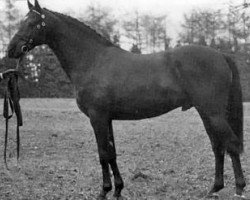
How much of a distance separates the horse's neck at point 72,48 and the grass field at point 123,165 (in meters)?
1.81

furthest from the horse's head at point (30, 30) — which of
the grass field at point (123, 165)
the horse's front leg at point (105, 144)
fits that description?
the grass field at point (123, 165)

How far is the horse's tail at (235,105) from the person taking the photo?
5984 millimetres

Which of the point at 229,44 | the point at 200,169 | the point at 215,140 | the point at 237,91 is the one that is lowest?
the point at 200,169

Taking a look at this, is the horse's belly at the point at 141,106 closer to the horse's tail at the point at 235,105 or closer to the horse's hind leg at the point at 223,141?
the horse's hind leg at the point at 223,141

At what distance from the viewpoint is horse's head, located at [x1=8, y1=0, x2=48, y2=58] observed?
228 inches

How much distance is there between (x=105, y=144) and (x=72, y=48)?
1.40m

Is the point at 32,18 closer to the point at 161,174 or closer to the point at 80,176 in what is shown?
the point at 80,176

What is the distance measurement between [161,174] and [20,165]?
8.68 ft

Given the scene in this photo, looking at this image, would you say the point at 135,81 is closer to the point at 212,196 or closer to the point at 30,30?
the point at 30,30

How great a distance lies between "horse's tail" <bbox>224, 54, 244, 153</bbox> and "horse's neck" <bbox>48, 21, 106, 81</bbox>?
1825mm

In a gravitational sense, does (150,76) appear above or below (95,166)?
above

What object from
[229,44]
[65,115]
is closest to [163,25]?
[229,44]

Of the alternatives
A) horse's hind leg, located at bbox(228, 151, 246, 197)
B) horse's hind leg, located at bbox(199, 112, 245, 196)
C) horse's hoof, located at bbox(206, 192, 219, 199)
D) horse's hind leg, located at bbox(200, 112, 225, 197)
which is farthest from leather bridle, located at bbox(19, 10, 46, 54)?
horse's hoof, located at bbox(206, 192, 219, 199)

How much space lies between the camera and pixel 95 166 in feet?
26.2
